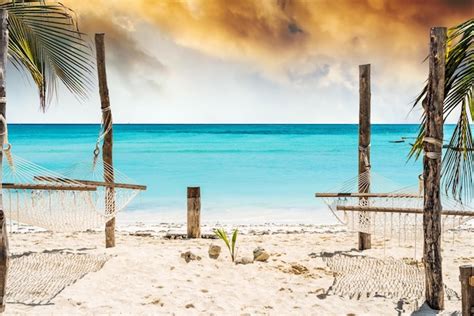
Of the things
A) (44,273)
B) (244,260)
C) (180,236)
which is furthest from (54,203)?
(180,236)

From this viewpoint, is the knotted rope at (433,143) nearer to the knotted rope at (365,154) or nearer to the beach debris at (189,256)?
the knotted rope at (365,154)

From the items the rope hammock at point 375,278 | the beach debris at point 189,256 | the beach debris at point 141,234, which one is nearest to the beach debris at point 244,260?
the beach debris at point 189,256

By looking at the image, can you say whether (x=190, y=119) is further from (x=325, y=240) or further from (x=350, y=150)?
(x=325, y=240)

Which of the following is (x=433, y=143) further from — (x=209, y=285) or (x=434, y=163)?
(x=209, y=285)

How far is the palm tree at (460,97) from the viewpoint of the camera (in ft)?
12.2

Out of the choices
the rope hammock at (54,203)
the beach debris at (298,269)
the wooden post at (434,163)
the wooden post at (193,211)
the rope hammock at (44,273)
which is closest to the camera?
the wooden post at (434,163)

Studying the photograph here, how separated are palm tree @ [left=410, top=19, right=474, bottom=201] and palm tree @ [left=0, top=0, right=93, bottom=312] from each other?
7.41 feet

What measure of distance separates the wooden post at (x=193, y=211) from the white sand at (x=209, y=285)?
57 cm

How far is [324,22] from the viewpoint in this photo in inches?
1582

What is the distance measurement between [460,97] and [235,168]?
1526 cm

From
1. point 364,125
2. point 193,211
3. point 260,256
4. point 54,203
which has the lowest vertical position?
point 260,256

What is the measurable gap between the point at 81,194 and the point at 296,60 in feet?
108

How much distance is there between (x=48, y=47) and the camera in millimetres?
4082

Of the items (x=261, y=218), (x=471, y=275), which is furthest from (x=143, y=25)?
(x=471, y=275)
